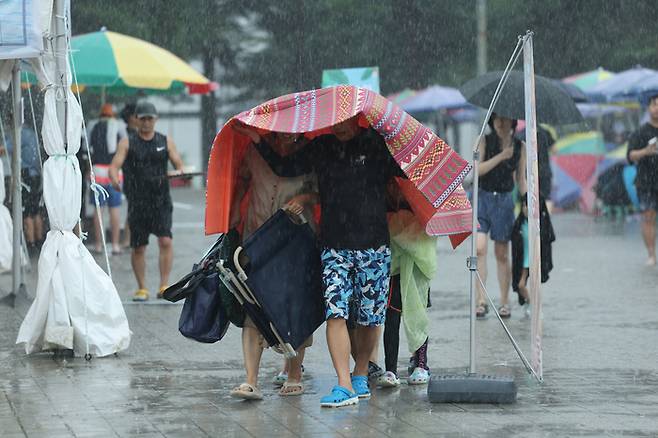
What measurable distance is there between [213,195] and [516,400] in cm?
213

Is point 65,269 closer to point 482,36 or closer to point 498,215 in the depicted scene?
point 498,215

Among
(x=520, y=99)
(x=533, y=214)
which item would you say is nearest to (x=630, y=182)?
(x=520, y=99)

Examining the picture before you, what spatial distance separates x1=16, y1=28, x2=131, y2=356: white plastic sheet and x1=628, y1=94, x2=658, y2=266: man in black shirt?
841 centimetres

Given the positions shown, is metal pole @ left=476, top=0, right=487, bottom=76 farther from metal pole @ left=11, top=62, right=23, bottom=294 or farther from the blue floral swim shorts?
the blue floral swim shorts

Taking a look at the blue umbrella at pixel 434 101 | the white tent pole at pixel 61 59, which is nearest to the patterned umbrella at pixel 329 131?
the white tent pole at pixel 61 59

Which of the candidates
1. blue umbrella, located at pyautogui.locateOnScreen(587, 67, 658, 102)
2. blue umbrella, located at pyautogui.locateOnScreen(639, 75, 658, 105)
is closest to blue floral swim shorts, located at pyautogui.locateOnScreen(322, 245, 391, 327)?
blue umbrella, located at pyautogui.locateOnScreen(639, 75, 658, 105)

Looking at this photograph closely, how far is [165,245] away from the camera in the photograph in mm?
13383

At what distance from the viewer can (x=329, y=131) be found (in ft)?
27.3

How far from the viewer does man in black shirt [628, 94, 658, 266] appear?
54.7ft

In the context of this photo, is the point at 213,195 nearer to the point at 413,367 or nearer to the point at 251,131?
the point at 251,131

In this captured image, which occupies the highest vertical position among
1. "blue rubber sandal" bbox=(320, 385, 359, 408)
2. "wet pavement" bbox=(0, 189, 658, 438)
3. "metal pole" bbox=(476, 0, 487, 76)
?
"metal pole" bbox=(476, 0, 487, 76)

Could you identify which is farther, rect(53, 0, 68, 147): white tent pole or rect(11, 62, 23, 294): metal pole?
rect(11, 62, 23, 294): metal pole

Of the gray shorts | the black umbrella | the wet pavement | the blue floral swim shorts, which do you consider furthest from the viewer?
the gray shorts

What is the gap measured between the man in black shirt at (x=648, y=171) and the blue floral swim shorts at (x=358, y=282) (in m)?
8.89
